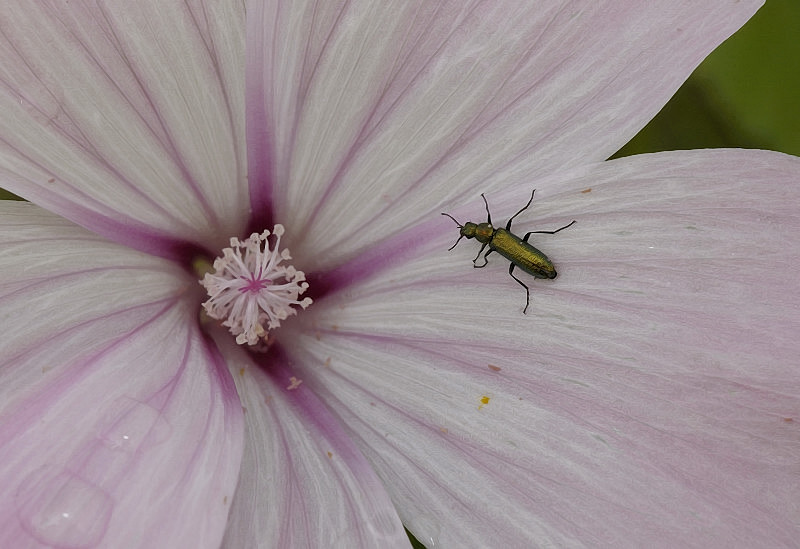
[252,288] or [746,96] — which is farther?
[746,96]

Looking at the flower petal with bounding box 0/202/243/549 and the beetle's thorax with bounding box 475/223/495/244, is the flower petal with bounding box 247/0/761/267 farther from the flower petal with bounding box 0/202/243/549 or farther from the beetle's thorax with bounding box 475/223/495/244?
the flower petal with bounding box 0/202/243/549

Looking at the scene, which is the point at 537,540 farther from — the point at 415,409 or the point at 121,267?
the point at 121,267

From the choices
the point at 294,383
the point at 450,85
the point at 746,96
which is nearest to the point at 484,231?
the point at 450,85

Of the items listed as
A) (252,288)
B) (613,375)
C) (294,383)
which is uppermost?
(252,288)

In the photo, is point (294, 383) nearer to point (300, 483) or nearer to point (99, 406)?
point (300, 483)

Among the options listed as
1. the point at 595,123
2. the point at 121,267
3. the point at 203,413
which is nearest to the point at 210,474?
the point at 203,413

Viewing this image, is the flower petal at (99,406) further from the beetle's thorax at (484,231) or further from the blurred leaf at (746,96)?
the blurred leaf at (746,96)

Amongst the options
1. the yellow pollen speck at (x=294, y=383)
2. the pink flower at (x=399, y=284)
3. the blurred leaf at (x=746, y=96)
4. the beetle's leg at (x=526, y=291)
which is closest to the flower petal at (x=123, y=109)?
the pink flower at (x=399, y=284)
